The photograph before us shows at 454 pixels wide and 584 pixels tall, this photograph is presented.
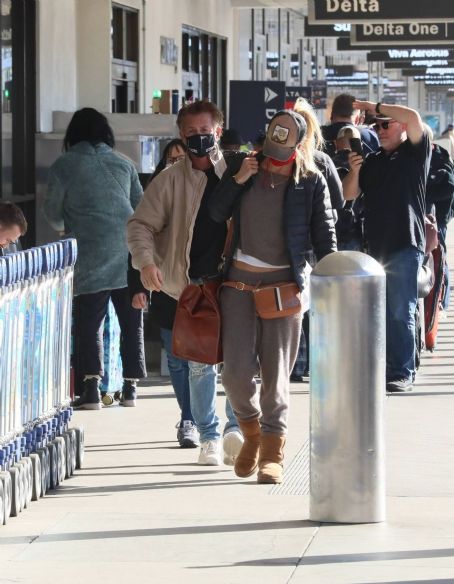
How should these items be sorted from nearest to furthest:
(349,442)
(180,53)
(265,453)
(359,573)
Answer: (359,573) → (349,442) → (265,453) → (180,53)

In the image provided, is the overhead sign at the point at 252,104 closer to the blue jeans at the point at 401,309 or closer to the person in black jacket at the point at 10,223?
the blue jeans at the point at 401,309

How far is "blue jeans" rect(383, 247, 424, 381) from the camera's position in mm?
10469

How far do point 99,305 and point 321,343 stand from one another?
12.7ft

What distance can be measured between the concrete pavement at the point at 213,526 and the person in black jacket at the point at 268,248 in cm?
45

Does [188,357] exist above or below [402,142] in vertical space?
below

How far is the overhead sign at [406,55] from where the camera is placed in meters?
33.2

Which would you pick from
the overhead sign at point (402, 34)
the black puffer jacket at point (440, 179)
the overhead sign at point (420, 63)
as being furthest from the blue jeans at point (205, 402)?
the overhead sign at point (420, 63)

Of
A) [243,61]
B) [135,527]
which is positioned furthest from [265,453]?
[243,61]

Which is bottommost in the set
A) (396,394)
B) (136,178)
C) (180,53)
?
(396,394)

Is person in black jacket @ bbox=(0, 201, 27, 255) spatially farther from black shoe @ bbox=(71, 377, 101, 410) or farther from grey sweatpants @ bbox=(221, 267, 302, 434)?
black shoe @ bbox=(71, 377, 101, 410)

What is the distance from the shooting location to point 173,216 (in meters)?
7.54

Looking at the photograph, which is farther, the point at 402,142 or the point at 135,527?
the point at 402,142

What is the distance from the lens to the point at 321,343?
20.4 feet

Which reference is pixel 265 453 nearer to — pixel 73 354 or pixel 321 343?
pixel 321 343
